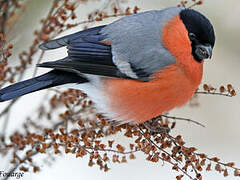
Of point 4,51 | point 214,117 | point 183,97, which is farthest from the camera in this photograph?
point 214,117

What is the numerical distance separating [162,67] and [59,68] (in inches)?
16.3

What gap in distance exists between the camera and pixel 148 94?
167 centimetres

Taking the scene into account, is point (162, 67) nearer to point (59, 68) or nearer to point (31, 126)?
point (59, 68)

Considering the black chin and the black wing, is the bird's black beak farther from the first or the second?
the black wing

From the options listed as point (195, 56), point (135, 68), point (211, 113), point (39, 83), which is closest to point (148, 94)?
point (135, 68)

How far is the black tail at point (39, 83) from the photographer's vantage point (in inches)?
63.6

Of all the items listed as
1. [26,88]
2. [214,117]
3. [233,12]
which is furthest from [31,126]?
[233,12]

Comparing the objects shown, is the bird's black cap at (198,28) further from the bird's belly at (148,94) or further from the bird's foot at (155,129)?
the bird's foot at (155,129)

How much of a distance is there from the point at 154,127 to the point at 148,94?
0.13 meters

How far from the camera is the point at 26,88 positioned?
1.65 metres

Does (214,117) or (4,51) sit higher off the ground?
(4,51)

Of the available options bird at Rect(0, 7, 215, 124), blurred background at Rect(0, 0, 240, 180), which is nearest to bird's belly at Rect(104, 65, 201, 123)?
bird at Rect(0, 7, 215, 124)

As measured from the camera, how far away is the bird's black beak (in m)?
1.60

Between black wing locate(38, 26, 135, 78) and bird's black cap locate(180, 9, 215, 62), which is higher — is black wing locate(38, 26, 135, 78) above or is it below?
below
